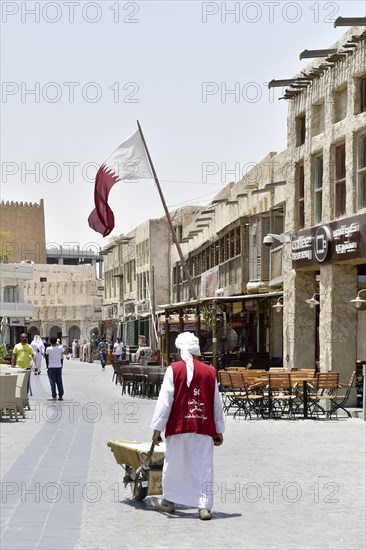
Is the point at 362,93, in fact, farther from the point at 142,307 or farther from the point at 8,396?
the point at 142,307

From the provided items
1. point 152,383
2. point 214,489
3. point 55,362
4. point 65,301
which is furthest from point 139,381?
point 65,301

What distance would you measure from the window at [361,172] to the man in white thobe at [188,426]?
13.3 metres

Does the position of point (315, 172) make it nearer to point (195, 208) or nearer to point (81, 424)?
point (81, 424)

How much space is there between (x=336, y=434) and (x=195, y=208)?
52701 millimetres

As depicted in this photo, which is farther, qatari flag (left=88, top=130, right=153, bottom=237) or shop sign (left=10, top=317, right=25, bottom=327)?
shop sign (left=10, top=317, right=25, bottom=327)

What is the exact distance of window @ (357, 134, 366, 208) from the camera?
23.6m

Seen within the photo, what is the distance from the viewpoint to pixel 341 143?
976 inches

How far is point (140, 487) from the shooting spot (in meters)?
11.4

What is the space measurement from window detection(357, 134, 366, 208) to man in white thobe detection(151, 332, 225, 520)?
523 inches

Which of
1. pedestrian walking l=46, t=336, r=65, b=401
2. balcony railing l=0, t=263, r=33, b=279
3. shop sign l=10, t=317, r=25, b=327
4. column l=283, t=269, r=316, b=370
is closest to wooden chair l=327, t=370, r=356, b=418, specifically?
column l=283, t=269, r=316, b=370

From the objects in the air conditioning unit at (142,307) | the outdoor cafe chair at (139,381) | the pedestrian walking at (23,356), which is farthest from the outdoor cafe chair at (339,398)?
the air conditioning unit at (142,307)

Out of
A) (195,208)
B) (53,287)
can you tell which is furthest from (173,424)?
(53,287)

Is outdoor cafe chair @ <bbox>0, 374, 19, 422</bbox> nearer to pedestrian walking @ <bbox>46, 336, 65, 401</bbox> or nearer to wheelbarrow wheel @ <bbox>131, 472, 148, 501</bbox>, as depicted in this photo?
pedestrian walking @ <bbox>46, 336, 65, 401</bbox>

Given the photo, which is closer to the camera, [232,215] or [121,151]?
[121,151]
